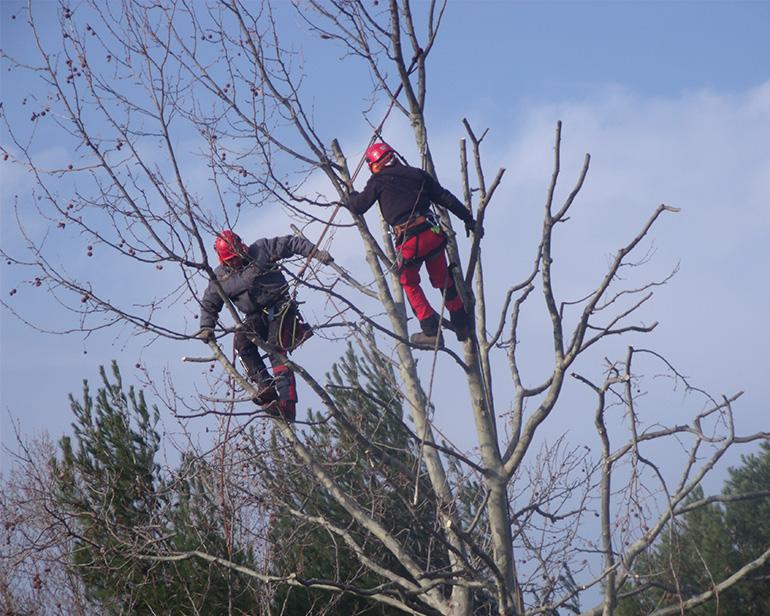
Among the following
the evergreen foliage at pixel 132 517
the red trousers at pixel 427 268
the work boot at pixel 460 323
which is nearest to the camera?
the work boot at pixel 460 323

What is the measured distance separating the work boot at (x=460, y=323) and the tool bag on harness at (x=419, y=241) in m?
0.45

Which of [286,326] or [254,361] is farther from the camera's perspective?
[254,361]

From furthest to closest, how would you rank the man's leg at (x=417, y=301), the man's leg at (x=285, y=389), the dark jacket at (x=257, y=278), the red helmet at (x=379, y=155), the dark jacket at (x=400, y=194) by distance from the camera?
the man's leg at (x=285, y=389), the dark jacket at (x=257, y=278), the red helmet at (x=379, y=155), the man's leg at (x=417, y=301), the dark jacket at (x=400, y=194)

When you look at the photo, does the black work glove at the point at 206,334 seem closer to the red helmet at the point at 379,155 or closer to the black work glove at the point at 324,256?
the black work glove at the point at 324,256

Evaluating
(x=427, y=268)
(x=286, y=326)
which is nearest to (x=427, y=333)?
(x=427, y=268)

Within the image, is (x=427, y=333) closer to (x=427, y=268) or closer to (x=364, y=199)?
(x=427, y=268)

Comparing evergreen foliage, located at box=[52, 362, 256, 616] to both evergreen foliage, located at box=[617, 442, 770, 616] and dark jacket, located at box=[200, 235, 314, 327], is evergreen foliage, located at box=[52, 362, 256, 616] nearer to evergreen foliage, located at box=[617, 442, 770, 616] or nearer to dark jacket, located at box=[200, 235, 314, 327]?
dark jacket, located at box=[200, 235, 314, 327]

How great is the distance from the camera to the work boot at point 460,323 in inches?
243

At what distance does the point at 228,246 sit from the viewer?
22.9ft

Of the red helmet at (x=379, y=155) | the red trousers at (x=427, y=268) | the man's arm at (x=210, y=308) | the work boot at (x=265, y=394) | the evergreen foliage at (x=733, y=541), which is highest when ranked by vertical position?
the red helmet at (x=379, y=155)

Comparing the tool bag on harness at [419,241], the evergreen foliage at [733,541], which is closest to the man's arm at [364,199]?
the tool bag on harness at [419,241]

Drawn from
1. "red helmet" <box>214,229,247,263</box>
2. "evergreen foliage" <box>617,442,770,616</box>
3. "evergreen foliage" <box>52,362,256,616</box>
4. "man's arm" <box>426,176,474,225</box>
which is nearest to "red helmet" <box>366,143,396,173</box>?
"man's arm" <box>426,176,474,225</box>

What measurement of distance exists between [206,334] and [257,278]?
1.02 meters

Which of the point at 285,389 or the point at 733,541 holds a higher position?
the point at 285,389
